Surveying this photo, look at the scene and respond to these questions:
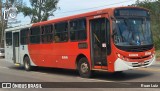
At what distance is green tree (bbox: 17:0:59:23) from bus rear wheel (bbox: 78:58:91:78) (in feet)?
167

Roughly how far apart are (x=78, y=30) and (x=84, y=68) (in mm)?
1746

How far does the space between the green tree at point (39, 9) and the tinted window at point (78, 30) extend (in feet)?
165

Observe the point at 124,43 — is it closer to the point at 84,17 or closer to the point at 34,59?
the point at 84,17

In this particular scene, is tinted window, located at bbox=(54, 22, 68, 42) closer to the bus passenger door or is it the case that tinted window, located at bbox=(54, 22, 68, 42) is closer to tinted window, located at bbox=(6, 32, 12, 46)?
the bus passenger door

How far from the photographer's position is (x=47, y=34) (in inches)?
751

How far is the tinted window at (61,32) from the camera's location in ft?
56.6

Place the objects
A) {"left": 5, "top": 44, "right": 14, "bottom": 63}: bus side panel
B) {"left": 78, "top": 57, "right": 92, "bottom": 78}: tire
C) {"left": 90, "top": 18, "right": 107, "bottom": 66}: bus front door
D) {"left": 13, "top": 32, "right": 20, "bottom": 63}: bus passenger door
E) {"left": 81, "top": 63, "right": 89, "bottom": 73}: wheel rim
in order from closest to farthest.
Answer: {"left": 90, "top": 18, "right": 107, "bottom": 66}: bus front door < {"left": 78, "top": 57, "right": 92, "bottom": 78}: tire < {"left": 81, "top": 63, "right": 89, "bottom": 73}: wheel rim < {"left": 13, "top": 32, "right": 20, "bottom": 63}: bus passenger door < {"left": 5, "top": 44, "right": 14, "bottom": 63}: bus side panel

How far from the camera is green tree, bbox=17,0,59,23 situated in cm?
6681

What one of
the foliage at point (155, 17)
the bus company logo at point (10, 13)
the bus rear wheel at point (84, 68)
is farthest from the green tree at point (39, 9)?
the bus rear wheel at point (84, 68)

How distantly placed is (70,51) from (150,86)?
5603mm

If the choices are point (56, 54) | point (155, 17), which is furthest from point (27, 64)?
point (155, 17)

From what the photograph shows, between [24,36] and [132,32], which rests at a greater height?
[24,36]

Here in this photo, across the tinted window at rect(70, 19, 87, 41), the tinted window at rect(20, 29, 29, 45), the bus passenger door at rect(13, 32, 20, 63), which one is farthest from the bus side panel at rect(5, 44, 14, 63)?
the tinted window at rect(70, 19, 87, 41)

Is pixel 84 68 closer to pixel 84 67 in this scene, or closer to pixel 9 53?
pixel 84 67
